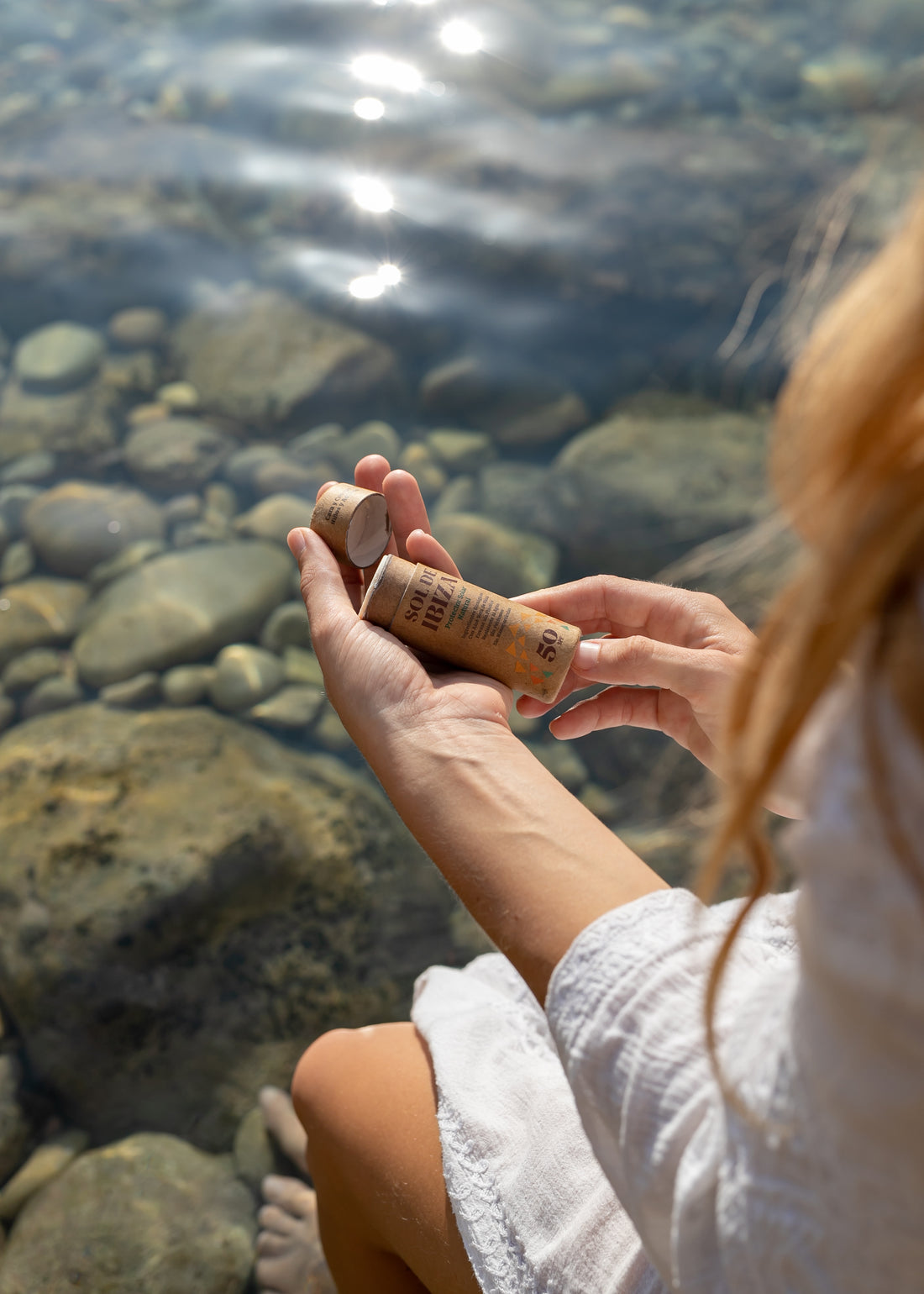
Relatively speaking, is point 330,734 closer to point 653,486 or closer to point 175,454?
point 175,454

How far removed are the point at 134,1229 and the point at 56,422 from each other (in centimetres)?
347

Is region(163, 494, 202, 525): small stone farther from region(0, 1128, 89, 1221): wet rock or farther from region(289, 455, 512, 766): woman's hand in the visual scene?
region(0, 1128, 89, 1221): wet rock

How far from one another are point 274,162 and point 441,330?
1856 millimetres

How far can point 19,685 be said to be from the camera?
11.0ft

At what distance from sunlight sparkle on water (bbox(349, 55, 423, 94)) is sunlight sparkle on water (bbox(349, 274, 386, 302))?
5.95ft

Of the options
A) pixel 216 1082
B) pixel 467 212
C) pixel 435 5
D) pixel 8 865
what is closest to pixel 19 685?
pixel 8 865

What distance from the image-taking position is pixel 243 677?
3.38 meters

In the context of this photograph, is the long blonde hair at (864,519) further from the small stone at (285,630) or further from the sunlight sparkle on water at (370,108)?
the sunlight sparkle on water at (370,108)

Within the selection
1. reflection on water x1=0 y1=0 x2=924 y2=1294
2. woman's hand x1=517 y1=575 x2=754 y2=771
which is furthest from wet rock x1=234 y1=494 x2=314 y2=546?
woman's hand x1=517 y1=575 x2=754 y2=771

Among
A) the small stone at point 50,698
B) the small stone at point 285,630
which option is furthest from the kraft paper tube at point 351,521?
the small stone at point 50,698

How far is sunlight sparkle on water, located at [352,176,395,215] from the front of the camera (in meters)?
5.05

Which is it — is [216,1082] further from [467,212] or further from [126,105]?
[126,105]

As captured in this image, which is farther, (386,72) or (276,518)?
(386,72)

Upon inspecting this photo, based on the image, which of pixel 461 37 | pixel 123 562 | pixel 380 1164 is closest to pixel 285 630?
pixel 123 562
